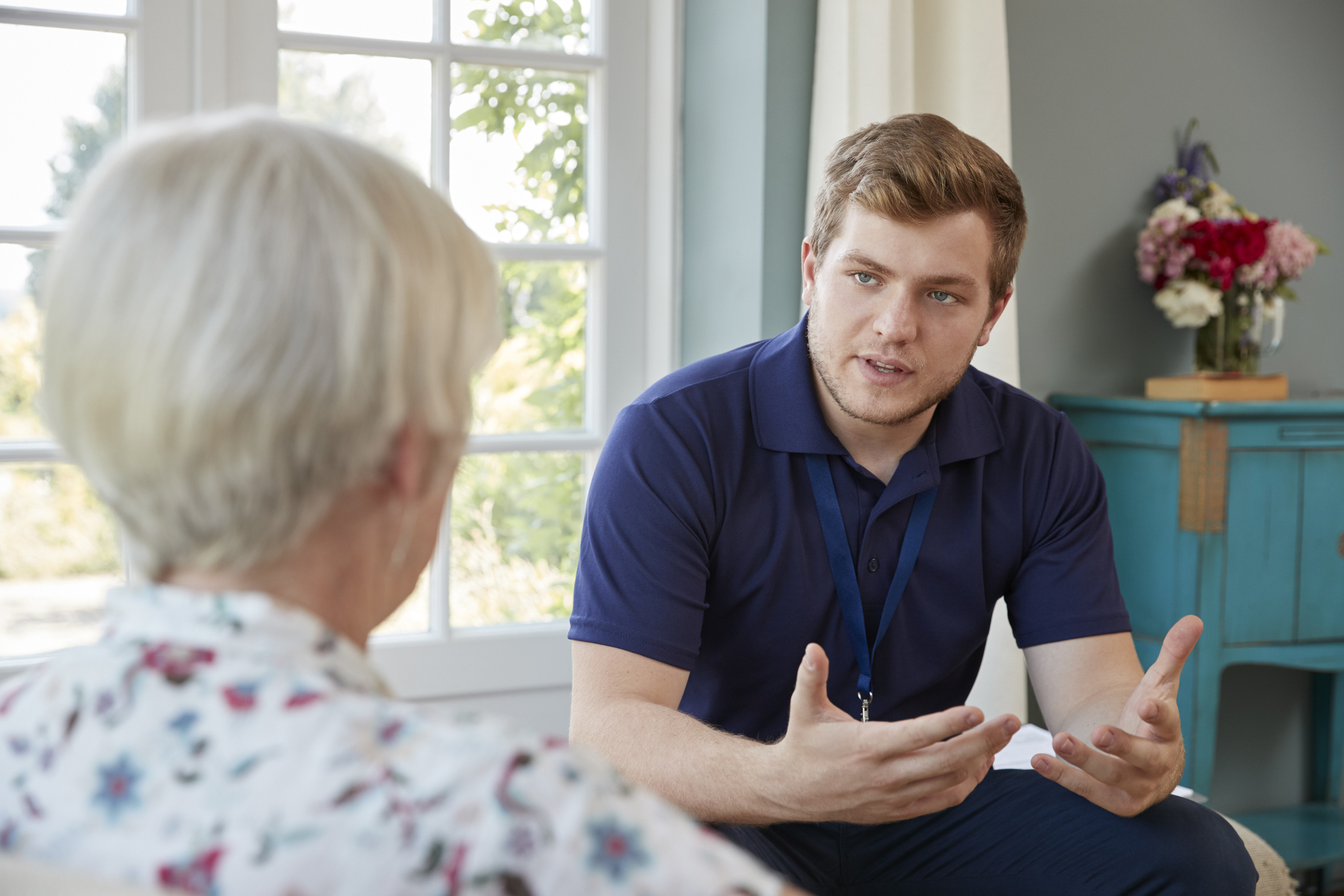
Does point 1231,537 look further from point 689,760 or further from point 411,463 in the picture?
point 411,463

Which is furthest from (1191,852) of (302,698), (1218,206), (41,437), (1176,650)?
(41,437)

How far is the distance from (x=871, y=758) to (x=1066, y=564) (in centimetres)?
59

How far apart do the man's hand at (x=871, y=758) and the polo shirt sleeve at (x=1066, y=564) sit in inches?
16.7

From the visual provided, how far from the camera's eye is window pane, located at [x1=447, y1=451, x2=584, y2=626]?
2.36 meters

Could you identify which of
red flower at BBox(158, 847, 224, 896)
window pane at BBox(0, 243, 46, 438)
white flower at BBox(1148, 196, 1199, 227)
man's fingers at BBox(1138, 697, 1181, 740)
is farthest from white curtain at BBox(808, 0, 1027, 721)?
red flower at BBox(158, 847, 224, 896)

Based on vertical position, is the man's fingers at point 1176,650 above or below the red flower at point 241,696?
below

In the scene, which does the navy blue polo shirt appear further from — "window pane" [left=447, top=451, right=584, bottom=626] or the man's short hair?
"window pane" [left=447, top=451, right=584, bottom=626]

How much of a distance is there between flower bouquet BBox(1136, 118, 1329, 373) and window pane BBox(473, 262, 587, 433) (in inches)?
50.6

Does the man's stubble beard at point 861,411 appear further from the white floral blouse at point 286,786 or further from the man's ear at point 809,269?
the white floral blouse at point 286,786

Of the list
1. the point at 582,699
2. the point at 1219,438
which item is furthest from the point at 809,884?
the point at 1219,438

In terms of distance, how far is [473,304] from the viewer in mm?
711

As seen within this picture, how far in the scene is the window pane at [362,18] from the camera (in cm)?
216

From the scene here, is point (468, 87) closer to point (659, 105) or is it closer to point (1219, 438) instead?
point (659, 105)

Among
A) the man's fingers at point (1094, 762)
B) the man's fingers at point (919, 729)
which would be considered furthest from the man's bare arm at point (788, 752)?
the man's fingers at point (1094, 762)
